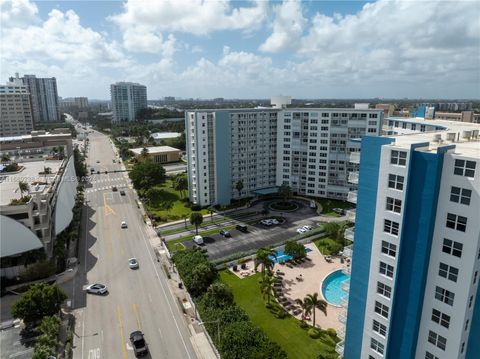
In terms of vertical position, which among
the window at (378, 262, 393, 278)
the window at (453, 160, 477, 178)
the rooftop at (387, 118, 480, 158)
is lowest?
the window at (378, 262, 393, 278)

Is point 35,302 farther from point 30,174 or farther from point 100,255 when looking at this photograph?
point 30,174

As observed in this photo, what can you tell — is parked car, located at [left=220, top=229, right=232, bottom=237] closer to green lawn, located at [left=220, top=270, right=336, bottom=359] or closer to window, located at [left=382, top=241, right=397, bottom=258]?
green lawn, located at [left=220, top=270, right=336, bottom=359]

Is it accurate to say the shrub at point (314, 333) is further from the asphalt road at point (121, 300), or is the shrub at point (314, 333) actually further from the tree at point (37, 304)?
the tree at point (37, 304)

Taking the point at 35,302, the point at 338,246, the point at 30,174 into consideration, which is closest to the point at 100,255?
the point at 35,302

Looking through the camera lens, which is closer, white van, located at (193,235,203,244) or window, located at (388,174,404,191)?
window, located at (388,174,404,191)

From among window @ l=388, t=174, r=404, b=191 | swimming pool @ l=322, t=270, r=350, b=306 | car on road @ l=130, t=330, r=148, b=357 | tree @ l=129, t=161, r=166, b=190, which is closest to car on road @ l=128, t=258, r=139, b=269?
car on road @ l=130, t=330, r=148, b=357

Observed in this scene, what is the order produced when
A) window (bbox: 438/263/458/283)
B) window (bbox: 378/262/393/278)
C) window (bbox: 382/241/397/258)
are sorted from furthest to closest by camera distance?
window (bbox: 378/262/393/278)
window (bbox: 382/241/397/258)
window (bbox: 438/263/458/283)

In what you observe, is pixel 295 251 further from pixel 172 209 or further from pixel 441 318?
pixel 172 209
